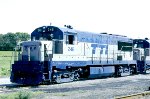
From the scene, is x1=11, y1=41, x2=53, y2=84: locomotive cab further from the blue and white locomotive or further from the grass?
the grass

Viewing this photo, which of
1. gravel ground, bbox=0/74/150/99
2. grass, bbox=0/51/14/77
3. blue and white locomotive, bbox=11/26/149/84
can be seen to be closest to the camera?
gravel ground, bbox=0/74/150/99

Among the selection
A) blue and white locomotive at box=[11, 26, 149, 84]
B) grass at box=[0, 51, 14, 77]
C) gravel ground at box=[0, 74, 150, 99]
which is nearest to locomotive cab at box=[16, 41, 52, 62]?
blue and white locomotive at box=[11, 26, 149, 84]

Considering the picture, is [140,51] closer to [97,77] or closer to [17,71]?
[97,77]

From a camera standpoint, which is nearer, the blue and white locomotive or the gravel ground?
the gravel ground

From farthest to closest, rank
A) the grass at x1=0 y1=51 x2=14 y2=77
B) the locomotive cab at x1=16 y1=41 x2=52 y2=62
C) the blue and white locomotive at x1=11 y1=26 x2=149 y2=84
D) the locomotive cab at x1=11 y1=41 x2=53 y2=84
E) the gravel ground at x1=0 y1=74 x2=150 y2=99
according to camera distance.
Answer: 1. the grass at x1=0 y1=51 x2=14 y2=77
2. the locomotive cab at x1=16 y1=41 x2=52 y2=62
3. the blue and white locomotive at x1=11 y1=26 x2=149 y2=84
4. the locomotive cab at x1=11 y1=41 x2=53 y2=84
5. the gravel ground at x1=0 y1=74 x2=150 y2=99

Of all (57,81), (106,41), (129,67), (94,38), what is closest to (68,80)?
(57,81)

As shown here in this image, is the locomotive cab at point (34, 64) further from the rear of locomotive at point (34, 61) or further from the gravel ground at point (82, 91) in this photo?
the gravel ground at point (82, 91)

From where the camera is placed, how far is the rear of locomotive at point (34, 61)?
57.8ft

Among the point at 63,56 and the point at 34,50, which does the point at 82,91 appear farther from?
the point at 34,50

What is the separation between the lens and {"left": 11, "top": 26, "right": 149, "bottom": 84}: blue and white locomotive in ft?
58.9

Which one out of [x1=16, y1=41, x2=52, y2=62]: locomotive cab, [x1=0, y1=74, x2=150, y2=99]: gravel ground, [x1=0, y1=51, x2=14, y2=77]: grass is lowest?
[x1=0, y1=74, x2=150, y2=99]: gravel ground

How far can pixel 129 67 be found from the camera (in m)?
28.7

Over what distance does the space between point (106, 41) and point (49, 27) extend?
701 cm

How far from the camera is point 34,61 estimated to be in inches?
698
